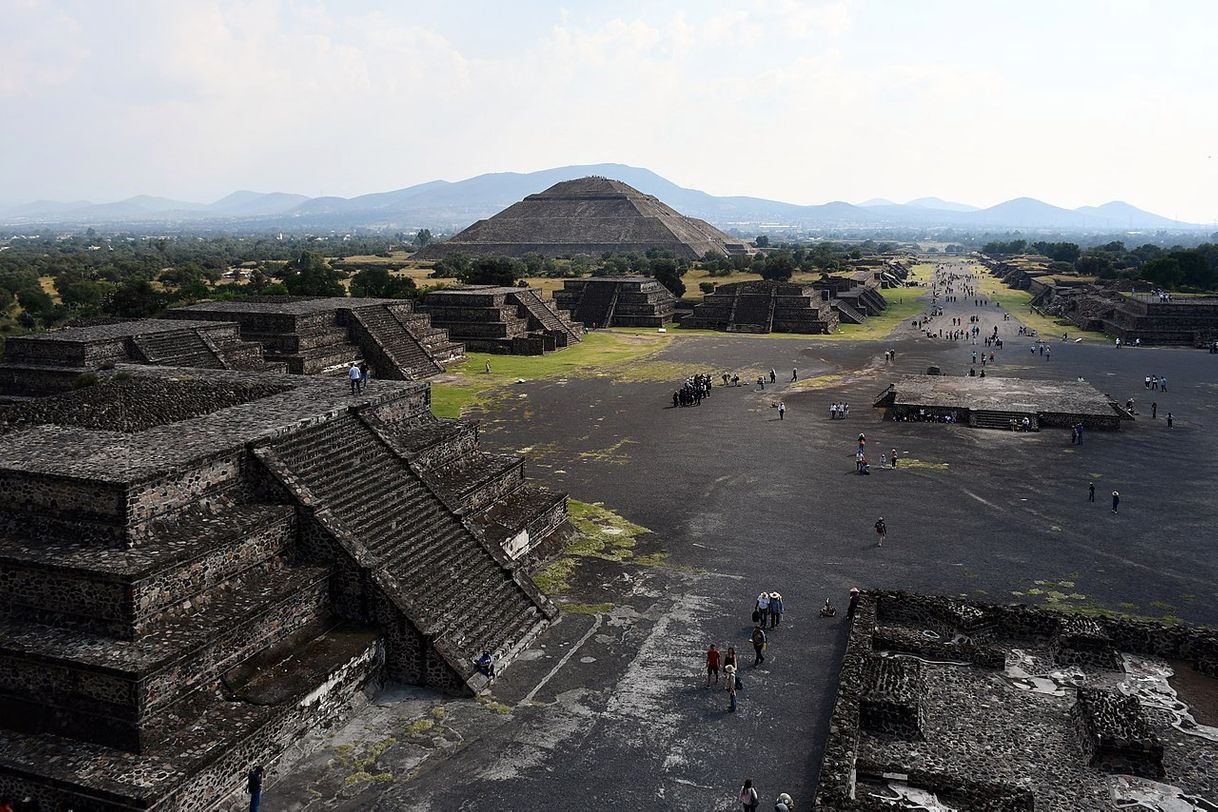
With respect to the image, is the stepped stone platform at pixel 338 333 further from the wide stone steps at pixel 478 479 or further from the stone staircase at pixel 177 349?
the wide stone steps at pixel 478 479

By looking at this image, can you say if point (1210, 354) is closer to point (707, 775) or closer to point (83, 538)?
point (707, 775)

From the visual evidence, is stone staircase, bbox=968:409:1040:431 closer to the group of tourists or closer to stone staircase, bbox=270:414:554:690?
the group of tourists

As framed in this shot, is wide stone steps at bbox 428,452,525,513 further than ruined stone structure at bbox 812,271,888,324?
No

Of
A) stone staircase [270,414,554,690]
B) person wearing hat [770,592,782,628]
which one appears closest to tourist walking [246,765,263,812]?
stone staircase [270,414,554,690]

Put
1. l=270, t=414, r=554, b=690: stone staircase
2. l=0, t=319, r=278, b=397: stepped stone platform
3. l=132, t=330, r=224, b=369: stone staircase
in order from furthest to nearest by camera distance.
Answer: l=132, t=330, r=224, b=369: stone staircase, l=0, t=319, r=278, b=397: stepped stone platform, l=270, t=414, r=554, b=690: stone staircase

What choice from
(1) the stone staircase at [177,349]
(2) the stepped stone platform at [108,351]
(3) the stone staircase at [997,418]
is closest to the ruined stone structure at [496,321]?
(2) the stepped stone platform at [108,351]
